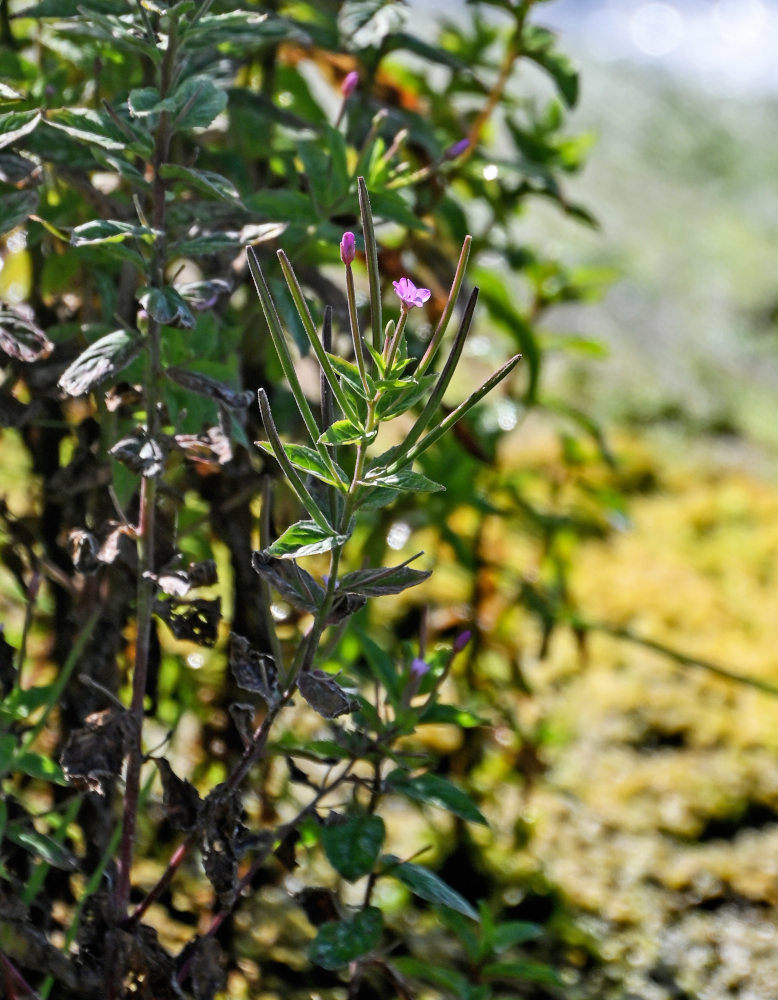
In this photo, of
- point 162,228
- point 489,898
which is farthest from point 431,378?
point 489,898

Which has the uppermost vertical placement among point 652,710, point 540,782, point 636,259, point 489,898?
point 636,259

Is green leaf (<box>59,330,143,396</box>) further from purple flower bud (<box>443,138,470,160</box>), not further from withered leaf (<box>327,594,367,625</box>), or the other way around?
purple flower bud (<box>443,138,470,160</box>)

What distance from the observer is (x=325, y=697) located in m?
0.73

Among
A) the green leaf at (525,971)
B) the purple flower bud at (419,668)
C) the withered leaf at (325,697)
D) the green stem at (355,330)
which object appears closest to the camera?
the green stem at (355,330)

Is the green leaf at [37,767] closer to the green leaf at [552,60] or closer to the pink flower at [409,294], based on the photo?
the pink flower at [409,294]

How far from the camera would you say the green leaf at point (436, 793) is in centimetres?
92

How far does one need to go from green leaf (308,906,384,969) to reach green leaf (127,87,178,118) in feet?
2.13

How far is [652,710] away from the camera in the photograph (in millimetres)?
1954

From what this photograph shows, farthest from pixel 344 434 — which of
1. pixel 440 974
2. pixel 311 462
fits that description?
pixel 440 974

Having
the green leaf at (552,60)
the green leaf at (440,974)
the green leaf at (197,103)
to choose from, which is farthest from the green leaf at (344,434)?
the green leaf at (552,60)

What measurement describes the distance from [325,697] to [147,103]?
1.40 feet

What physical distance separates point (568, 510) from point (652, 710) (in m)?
0.38

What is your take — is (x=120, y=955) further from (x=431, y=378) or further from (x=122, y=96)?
(x=122, y=96)

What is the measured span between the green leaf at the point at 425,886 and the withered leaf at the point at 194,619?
26 cm
